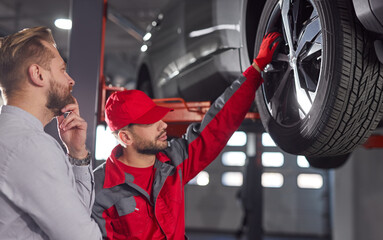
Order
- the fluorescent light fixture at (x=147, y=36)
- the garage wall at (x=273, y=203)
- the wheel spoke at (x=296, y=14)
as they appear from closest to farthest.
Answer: the wheel spoke at (x=296, y=14) < the fluorescent light fixture at (x=147, y=36) < the garage wall at (x=273, y=203)

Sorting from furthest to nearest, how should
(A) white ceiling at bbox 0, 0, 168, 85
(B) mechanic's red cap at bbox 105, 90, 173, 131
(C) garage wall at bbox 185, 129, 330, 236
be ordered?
(C) garage wall at bbox 185, 129, 330, 236 → (A) white ceiling at bbox 0, 0, 168, 85 → (B) mechanic's red cap at bbox 105, 90, 173, 131

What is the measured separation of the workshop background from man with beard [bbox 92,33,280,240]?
2.76 m

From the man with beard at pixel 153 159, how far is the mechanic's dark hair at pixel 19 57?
2.02 ft

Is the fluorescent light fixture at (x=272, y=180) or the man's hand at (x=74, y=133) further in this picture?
the fluorescent light fixture at (x=272, y=180)

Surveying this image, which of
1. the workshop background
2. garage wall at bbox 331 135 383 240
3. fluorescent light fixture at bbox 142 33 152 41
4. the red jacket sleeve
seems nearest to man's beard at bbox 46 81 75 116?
the red jacket sleeve

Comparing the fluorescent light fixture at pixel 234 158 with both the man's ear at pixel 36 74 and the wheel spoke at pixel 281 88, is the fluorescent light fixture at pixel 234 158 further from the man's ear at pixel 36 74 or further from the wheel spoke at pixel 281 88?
the man's ear at pixel 36 74

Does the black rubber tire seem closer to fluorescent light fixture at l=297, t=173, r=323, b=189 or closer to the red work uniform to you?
the red work uniform

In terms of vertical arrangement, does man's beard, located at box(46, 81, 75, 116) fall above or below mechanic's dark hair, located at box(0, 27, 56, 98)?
below

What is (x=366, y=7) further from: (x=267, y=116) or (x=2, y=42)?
(x=2, y=42)

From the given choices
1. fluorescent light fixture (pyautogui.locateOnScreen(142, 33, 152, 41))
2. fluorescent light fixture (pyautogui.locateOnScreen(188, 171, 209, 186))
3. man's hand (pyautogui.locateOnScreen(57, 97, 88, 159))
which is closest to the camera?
man's hand (pyautogui.locateOnScreen(57, 97, 88, 159))

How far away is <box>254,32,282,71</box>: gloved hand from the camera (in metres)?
1.65

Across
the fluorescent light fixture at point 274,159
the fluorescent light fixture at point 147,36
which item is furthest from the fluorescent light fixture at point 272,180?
the fluorescent light fixture at point 147,36

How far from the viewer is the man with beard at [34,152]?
0.99m

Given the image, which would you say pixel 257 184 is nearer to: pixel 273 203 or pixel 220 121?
pixel 273 203
